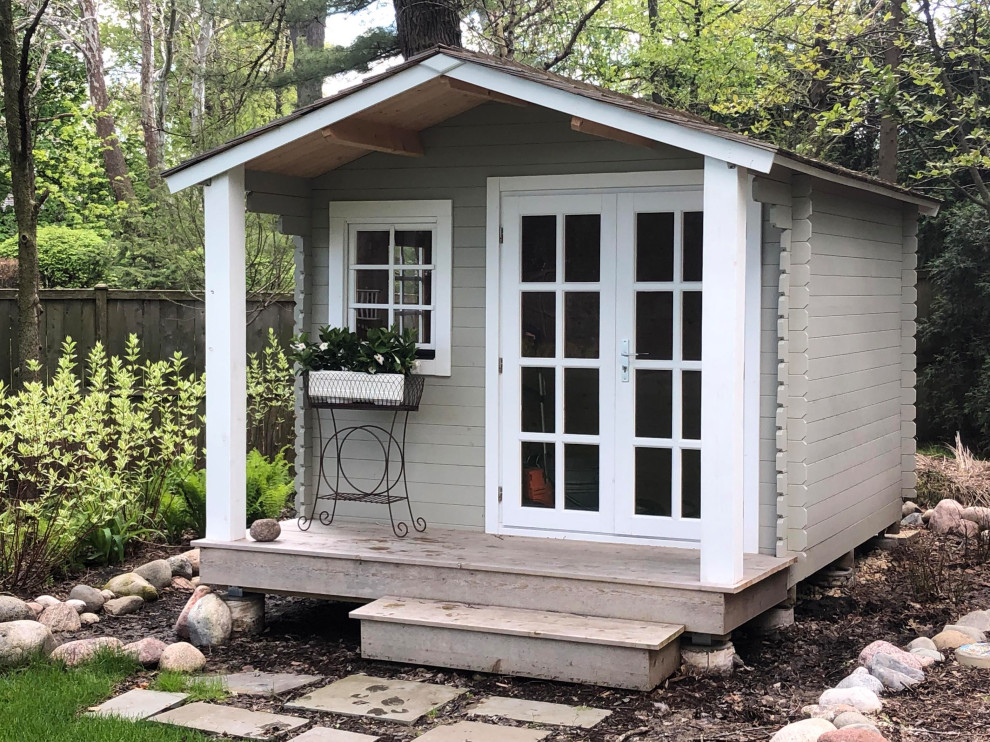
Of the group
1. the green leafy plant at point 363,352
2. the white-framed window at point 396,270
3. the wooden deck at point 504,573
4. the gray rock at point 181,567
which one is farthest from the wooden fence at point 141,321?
the wooden deck at point 504,573

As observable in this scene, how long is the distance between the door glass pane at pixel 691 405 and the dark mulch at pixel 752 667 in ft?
3.40

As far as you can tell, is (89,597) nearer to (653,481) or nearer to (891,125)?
(653,481)

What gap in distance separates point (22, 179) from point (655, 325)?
430 centimetres

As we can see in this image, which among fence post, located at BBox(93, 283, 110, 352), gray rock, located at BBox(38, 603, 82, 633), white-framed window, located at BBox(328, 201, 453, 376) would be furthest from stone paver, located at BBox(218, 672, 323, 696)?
fence post, located at BBox(93, 283, 110, 352)

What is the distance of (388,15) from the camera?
16281 millimetres

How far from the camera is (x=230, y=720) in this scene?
14.3ft

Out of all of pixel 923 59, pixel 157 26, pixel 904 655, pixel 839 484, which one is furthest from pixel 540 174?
pixel 157 26

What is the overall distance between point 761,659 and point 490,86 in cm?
291

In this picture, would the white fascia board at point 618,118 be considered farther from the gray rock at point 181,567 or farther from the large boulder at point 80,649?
the gray rock at point 181,567

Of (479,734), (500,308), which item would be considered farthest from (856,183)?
(479,734)

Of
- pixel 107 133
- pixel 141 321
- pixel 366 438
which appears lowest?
pixel 366 438

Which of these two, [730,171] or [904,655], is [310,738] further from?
[730,171]

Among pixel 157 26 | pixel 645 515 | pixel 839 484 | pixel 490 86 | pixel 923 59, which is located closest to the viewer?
pixel 490 86

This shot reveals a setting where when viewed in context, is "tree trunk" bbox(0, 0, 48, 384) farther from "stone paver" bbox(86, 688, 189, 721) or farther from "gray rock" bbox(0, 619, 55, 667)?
"stone paver" bbox(86, 688, 189, 721)
